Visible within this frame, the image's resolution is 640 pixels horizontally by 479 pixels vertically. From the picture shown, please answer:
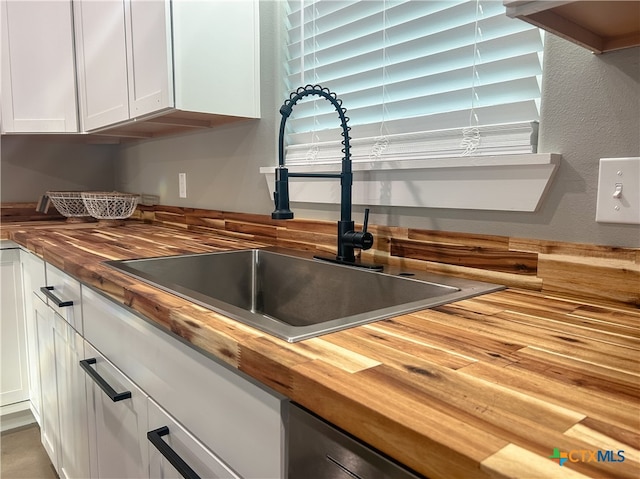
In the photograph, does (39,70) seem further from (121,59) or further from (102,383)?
(102,383)

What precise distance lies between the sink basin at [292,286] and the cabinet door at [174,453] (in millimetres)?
209

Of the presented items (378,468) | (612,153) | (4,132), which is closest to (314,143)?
(612,153)

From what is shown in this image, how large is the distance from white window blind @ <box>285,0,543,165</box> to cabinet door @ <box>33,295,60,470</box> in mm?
1044

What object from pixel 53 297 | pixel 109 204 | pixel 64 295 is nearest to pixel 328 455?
pixel 64 295

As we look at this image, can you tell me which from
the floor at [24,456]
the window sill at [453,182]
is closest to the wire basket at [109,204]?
the floor at [24,456]

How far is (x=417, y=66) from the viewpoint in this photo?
120 cm

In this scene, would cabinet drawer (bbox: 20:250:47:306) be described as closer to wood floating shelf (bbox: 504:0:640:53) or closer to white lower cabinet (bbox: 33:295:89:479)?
white lower cabinet (bbox: 33:295:89:479)

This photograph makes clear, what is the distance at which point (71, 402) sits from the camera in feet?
Result: 4.70

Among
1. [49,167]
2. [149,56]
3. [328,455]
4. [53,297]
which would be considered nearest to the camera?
[328,455]

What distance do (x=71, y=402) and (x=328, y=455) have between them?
124 centimetres

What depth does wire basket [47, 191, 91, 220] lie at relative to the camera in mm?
2434

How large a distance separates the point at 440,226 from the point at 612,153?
1.29 ft

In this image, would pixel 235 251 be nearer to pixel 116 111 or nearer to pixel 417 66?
pixel 417 66

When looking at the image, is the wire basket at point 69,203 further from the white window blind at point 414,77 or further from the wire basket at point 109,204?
the white window blind at point 414,77
